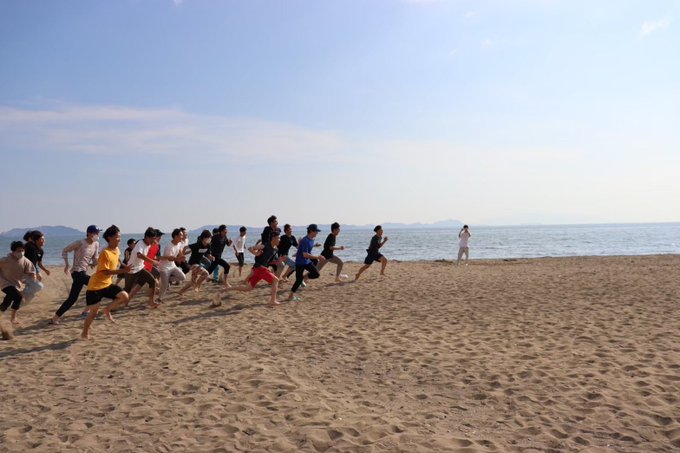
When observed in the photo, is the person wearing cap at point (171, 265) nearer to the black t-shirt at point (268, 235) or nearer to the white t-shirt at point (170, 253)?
the white t-shirt at point (170, 253)

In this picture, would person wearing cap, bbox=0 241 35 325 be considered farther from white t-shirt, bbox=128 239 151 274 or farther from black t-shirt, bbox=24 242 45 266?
white t-shirt, bbox=128 239 151 274

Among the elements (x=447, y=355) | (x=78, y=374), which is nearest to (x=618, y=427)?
(x=447, y=355)

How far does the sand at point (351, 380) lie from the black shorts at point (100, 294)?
2.18ft

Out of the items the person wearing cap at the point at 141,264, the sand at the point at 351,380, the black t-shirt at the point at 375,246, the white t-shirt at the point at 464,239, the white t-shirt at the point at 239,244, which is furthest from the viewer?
the white t-shirt at the point at 464,239

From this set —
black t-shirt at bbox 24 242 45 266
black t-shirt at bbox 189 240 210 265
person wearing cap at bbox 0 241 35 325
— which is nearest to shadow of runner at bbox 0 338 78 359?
person wearing cap at bbox 0 241 35 325

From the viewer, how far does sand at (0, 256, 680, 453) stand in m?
4.12

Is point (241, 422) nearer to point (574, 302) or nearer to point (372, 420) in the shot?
point (372, 420)

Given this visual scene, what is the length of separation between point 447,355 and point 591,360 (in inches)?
68.0

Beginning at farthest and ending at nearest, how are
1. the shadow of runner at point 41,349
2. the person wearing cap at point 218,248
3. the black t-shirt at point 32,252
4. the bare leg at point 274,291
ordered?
the person wearing cap at point 218,248 → the bare leg at point 274,291 → the black t-shirt at point 32,252 → the shadow of runner at point 41,349

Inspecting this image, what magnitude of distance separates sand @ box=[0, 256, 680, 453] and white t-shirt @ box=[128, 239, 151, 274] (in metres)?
0.94

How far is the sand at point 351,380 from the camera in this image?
13.5ft

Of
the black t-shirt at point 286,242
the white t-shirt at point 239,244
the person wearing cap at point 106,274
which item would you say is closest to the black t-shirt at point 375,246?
the black t-shirt at point 286,242

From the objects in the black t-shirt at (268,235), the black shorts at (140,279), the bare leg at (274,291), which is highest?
the black t-shirt at (268,235)

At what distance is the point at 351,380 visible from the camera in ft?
18.6
